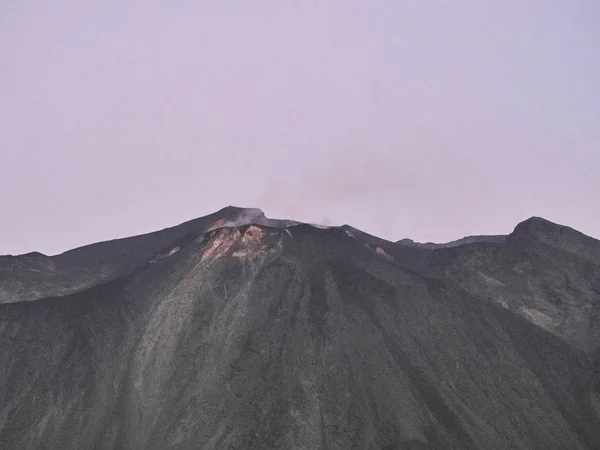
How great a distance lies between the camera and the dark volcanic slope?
30281mm

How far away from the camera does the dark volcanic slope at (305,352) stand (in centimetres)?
3028

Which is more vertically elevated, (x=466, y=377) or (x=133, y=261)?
(x=133, y=261)

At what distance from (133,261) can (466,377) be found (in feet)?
103

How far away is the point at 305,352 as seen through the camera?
114 feet

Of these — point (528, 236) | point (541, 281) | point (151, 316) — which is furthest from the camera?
point (528, 236)

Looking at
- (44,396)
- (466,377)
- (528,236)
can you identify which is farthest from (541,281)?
(44,396)

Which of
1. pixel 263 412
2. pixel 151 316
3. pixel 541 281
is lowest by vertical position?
pixel 263 412

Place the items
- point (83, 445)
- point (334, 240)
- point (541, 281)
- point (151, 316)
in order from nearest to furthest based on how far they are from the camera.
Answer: point (83, 445) < point (151, 316) < point (541, 281) < point (334, 240)

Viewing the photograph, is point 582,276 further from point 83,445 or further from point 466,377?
point 83,445

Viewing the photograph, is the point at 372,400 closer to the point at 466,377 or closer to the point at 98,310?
the point at 466,377

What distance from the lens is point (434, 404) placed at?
3169 cm

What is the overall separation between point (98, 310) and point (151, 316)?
4266 millimetres

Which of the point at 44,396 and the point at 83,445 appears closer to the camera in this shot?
the point at 83,445

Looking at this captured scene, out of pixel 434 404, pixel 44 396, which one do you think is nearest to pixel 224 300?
pixel 44 396
